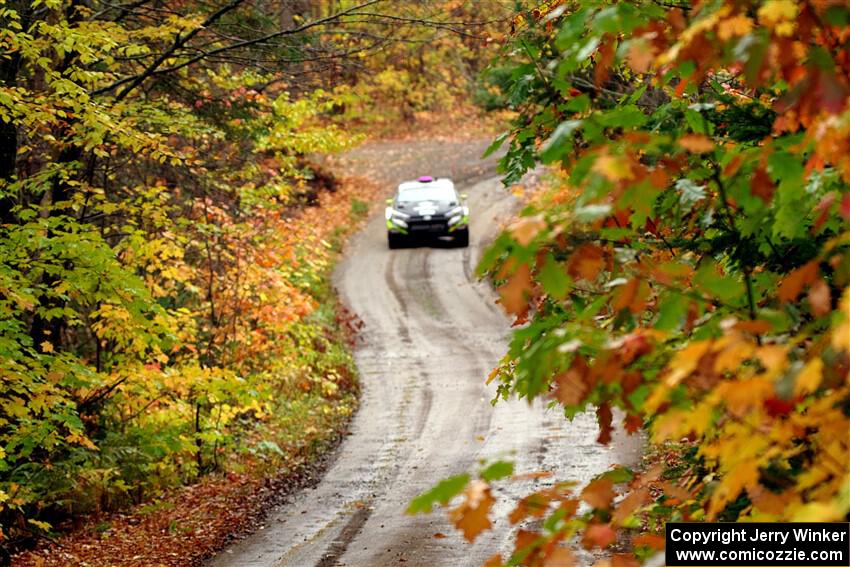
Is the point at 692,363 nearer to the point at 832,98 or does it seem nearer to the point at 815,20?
the point at 832,98

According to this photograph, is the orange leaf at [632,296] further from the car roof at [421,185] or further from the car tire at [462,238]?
the car roof at [421,185]

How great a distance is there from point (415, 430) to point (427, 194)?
48.3 ft

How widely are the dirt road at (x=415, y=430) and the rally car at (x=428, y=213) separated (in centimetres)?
72

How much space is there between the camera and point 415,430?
15773mm

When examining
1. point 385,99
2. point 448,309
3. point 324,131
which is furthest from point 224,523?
point 385,99

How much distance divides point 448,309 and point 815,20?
21.7 m

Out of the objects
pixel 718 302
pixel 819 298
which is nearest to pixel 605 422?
pixel 718 302

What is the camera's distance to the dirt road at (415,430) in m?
10.2

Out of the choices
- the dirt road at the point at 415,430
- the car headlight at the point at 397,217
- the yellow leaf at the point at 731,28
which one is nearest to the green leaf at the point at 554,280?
the yellow leaf at the point at 731,28

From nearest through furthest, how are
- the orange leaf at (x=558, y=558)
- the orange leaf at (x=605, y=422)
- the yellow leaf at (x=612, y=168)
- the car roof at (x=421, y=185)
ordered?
the yellow leaf at (x=612, y=168) < the orange leaf at (x=558, y=558) < the orange leaf at (x=605, y=422) < the car roof at (x=421, y=185)

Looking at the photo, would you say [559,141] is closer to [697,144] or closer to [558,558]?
[697,144]

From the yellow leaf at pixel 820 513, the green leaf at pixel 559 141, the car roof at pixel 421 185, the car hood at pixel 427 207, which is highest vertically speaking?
the car roof at pixel 421 185

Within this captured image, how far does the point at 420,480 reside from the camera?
42.2ft

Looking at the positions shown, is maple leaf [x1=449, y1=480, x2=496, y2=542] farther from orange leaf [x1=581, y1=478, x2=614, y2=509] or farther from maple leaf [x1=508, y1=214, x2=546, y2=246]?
maple leaf [x1=508, y1=214, x2=546, y2=246]
